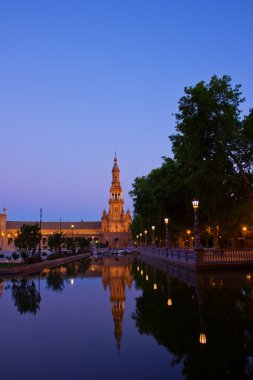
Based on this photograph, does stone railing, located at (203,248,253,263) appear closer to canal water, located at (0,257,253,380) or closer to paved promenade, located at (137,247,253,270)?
paved promenade, located at (137,247,253,270)

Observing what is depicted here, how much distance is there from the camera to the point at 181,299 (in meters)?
15.5

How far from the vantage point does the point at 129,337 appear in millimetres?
9867

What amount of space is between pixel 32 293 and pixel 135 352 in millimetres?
11192

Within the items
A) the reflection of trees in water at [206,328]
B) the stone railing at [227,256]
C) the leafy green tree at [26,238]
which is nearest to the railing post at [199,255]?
the stone railing at [227,256]

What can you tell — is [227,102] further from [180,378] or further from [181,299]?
[180,378]

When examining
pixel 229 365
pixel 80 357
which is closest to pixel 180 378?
pixel 229 365

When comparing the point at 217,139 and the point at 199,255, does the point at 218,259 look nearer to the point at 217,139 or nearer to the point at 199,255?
the point at 199,255

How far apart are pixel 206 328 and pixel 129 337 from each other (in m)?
1.98

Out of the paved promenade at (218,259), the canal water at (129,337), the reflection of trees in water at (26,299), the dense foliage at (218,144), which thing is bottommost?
the reflection of trees in water at (26,299)

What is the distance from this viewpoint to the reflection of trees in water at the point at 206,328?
7.30 meters

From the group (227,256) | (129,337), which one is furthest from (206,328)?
(227,256)

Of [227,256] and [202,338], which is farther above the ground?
[227,256]

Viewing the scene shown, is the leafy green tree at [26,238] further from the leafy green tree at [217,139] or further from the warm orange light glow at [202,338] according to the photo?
the warm orange light glow at [202,338]

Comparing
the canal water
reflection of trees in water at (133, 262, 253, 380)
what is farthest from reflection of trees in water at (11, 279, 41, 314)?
reflection of trees in water at (133, 262, 253, 380)
